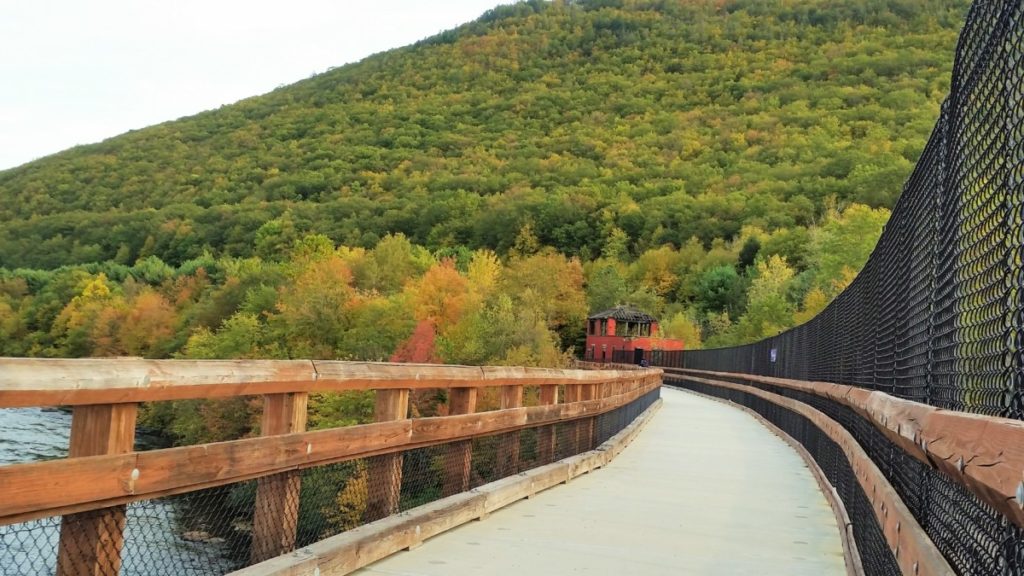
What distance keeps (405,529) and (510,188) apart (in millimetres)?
117803

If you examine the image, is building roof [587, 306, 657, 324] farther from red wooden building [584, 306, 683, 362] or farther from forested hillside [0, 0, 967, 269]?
forested hillside [0, 0, 967, 269]

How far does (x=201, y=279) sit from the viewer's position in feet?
294

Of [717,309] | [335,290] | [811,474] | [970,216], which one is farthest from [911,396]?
[717,309]

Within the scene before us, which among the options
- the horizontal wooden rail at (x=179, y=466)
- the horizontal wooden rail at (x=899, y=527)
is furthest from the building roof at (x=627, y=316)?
the horizontal wooden rail at (x=179, y=466)

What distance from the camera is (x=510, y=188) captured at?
122 meters

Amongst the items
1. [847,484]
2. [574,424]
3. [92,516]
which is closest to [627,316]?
[574,424]

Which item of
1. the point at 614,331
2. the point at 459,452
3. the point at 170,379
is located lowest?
the point at 459,452

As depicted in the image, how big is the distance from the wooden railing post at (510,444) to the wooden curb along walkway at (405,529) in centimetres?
17

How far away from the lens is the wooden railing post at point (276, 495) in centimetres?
435

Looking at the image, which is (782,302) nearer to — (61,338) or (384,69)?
(61,338)

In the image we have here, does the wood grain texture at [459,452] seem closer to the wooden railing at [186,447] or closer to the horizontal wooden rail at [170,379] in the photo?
the wooden railing at [186,447]

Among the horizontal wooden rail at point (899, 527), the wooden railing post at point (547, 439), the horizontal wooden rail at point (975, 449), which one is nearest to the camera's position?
the horizontal wooden rail at point (975, 449)

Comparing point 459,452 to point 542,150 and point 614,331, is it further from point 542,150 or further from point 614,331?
point 542,150

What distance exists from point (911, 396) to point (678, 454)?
7952mm
